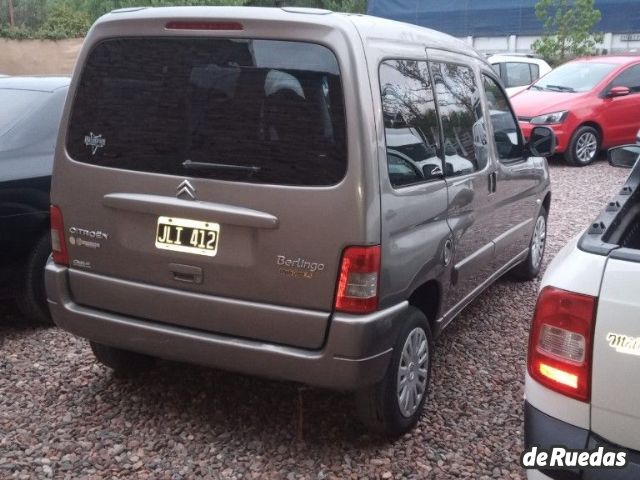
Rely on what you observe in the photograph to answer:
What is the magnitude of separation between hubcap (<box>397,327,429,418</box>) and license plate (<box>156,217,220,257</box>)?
1.01m

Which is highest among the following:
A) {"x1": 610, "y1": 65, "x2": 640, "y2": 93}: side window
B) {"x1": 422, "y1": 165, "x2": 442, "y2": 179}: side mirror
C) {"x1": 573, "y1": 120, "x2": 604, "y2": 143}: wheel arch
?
{"x1": 422, "y1": 165, "x2": 442, "y2": 179}: side mirror

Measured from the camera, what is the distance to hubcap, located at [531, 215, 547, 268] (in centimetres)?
584

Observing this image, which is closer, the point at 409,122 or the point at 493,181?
the point at 409,122

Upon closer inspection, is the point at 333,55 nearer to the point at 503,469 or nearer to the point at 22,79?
the point at 503,469

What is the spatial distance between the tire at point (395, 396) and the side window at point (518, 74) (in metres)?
14.1

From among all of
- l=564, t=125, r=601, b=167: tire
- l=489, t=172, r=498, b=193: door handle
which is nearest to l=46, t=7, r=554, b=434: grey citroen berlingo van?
l=489, t=172, r=498, b=193: door handle

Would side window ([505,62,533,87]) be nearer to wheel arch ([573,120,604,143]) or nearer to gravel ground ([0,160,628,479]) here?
wheel arch ([573,120,604,143])

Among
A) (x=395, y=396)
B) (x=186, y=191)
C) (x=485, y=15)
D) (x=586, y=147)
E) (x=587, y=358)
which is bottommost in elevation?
(x=586, y=147)

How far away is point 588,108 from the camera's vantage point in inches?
451

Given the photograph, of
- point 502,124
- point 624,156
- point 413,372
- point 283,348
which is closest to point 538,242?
point 502,124

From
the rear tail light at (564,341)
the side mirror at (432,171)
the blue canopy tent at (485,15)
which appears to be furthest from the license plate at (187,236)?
the blue canopy tent at (485,15)

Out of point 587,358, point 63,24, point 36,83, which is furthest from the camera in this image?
point 63,24

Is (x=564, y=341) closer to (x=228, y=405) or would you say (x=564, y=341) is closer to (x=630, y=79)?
(x=228, y=405)

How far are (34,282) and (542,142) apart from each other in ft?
12.1
